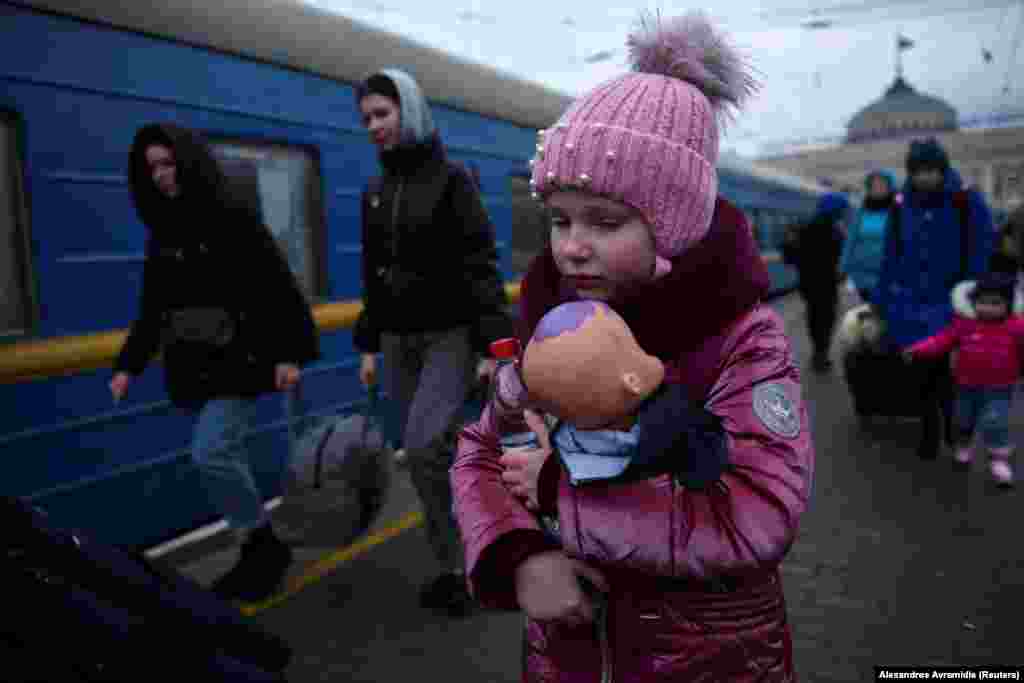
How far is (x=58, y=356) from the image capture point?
3811 millimetres

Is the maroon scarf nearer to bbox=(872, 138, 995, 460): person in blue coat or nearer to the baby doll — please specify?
the baby doll

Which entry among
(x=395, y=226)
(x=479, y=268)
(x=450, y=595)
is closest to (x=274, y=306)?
(x=395, y=226)

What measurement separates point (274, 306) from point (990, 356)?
403cm

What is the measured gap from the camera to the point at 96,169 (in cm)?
404

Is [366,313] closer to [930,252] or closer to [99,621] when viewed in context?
[99,621]

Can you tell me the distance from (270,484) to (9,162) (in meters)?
2.14

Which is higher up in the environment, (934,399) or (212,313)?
(212,313)

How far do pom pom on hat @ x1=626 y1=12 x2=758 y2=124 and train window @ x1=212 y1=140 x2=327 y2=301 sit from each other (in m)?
3.70

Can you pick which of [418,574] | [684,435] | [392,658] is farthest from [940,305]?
[684,435]

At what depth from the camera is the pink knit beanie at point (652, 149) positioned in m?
1.27

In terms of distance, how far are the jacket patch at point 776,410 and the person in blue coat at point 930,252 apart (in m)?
4.48

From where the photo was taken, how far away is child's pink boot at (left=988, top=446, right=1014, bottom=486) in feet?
16.2

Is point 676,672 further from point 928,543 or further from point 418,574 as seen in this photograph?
point 928,543

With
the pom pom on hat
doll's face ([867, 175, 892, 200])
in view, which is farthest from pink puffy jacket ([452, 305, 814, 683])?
doll's face ([867, 175, 892, 200])
